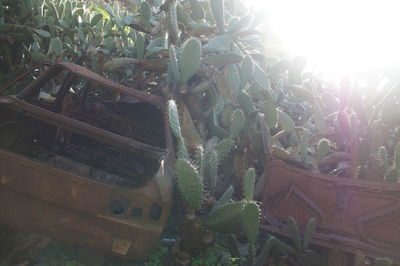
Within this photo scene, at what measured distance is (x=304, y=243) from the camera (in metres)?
3.39

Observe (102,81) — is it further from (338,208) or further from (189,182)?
(338,208)

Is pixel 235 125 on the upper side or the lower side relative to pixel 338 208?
upper

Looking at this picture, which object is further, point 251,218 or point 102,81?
point 102,81

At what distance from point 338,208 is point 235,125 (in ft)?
4.33

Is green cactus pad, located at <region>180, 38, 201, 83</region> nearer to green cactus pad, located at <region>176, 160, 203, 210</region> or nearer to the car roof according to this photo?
the car roof

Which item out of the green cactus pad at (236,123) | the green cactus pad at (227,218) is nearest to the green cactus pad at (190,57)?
the green cactus pad at (236,123)

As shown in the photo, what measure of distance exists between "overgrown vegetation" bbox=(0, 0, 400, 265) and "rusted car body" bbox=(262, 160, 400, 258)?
22 cm

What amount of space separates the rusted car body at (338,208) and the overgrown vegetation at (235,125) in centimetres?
22

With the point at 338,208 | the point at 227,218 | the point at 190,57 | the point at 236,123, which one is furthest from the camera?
the point at 236,123

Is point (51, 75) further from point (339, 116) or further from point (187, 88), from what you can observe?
point (339, 116)

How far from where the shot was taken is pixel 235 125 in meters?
3.96

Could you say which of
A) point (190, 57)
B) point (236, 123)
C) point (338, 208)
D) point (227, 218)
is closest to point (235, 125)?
point (236, 123)

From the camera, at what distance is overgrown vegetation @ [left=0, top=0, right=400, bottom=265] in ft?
10.5

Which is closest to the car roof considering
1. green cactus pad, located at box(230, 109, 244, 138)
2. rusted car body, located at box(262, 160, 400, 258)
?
green cactus pad, located at box(230, 109, 244, 138)
